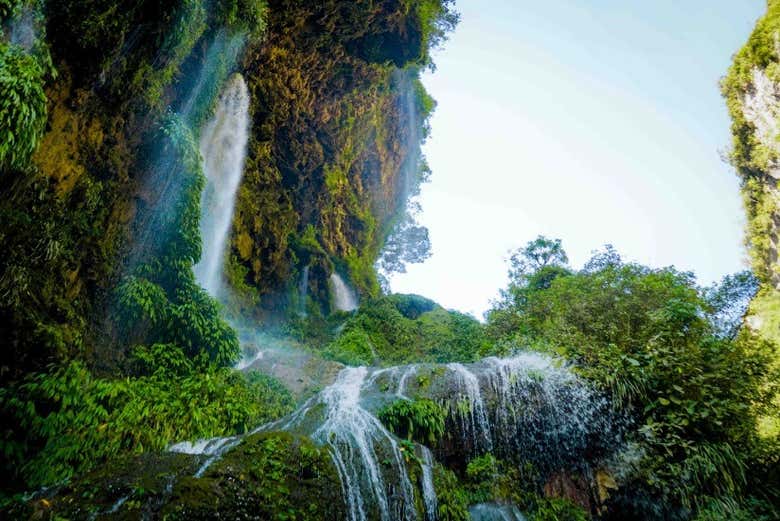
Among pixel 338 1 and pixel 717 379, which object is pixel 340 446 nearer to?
pixel 717 379

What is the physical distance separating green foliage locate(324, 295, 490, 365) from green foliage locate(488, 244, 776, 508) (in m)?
4.24

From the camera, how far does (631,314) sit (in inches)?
434

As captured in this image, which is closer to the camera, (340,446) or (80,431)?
(80,431)

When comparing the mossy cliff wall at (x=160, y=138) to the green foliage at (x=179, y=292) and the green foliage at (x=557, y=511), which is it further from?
the green foliage at (x=557, y=511)

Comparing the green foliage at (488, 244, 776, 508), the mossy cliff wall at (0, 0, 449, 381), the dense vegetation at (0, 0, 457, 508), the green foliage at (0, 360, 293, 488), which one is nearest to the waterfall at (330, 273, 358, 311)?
the mossy cliff wall at (0, 0, 449, 381)

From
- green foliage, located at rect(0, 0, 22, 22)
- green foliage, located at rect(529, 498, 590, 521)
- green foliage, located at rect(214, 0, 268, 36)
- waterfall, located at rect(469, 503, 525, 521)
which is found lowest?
green foliage, located at rect(529, 498, 590, 521)

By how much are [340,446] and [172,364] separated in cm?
428

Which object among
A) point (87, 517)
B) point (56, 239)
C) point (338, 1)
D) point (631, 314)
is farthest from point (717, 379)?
point (338, 1)

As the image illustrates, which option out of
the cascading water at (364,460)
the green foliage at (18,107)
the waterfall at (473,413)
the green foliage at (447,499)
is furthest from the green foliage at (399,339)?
the green foliage at (18,107)

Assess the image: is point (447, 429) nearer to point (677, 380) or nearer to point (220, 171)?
point (677, 380)

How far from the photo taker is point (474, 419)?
8609 millimetres

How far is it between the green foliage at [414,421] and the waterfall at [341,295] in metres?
13.6

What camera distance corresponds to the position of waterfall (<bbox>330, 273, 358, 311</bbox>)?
21.8 meters

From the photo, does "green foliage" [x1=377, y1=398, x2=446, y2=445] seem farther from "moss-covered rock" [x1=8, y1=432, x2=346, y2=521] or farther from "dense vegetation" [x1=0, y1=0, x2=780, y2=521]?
"moss-covered rock" [x1=8, y1=432, x2=346, y2=521]
